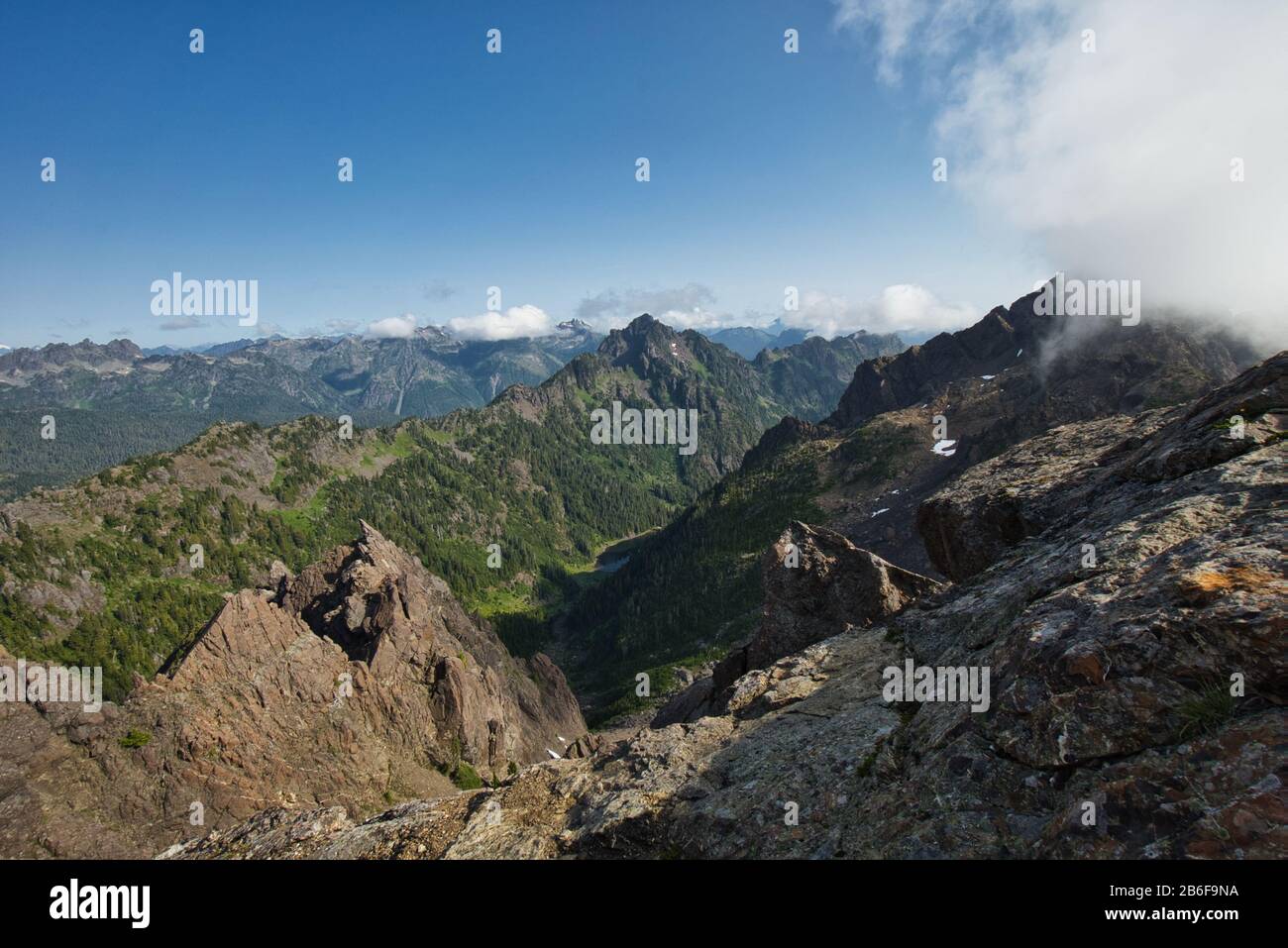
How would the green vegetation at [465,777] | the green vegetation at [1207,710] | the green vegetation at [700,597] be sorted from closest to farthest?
the green vegetation at [1207,710], the green vegetation at [465,777], the green vegetation at [700,597]

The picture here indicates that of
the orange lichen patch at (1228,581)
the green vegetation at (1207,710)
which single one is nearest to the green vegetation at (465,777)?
the green vegetation at (1207,710)

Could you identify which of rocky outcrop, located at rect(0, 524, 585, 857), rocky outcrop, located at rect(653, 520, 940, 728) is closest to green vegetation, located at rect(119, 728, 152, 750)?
rocky outcrop, located at rect(0, 524, 585, 857)

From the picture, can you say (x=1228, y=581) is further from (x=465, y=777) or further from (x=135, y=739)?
(x=465, y=777)

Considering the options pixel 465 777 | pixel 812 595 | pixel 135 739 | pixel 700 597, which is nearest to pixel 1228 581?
pixel 812 595

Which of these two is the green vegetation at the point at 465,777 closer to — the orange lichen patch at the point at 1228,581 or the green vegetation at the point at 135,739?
the green vegetation at the point at 135,739
